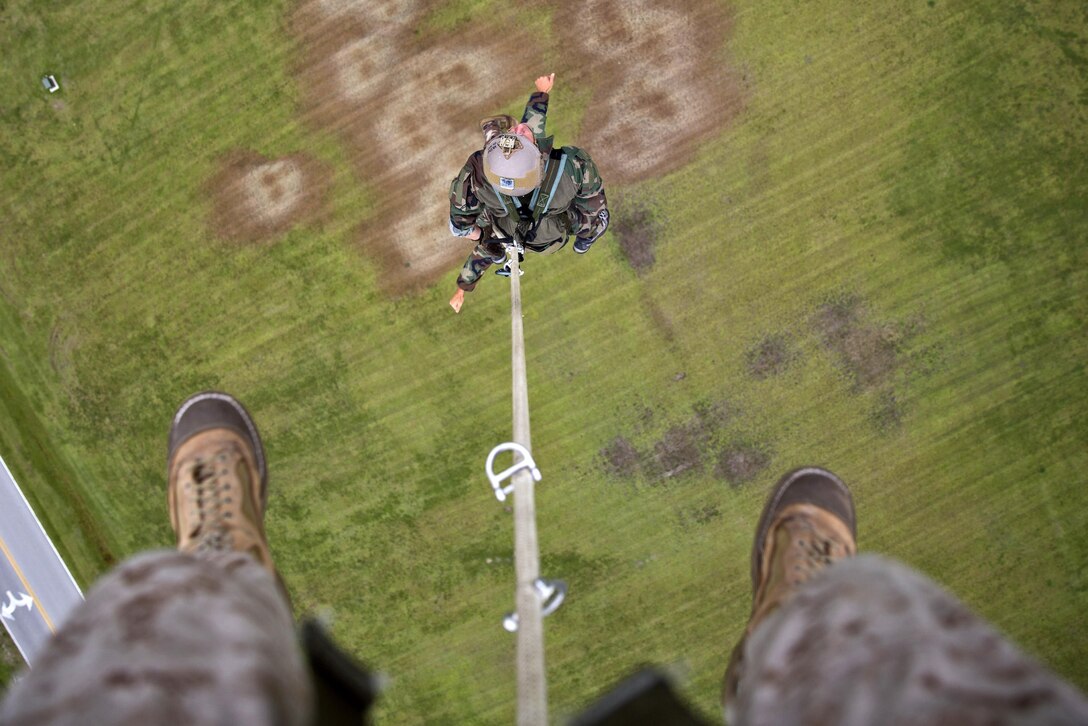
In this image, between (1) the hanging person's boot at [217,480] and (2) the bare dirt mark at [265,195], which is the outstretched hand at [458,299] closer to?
(2) the bare dirt mark at [265,195]

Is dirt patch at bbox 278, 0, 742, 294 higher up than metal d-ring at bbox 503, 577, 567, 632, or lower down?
higher up

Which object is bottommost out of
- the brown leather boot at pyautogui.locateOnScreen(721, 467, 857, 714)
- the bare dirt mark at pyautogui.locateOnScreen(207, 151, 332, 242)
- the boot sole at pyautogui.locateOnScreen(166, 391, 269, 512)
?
the brown leather boot at pyautogui.locateOnScreen(721, 467, 857, 714)

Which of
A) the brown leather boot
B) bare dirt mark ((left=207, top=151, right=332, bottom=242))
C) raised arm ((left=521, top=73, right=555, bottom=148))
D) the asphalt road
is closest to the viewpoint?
the brown leather boot

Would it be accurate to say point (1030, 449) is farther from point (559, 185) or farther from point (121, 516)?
point (121, 516)

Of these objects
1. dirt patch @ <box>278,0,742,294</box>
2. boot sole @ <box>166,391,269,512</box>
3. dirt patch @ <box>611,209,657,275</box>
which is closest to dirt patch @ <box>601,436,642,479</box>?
dirt patch @ <box>611,209,657,275</box>

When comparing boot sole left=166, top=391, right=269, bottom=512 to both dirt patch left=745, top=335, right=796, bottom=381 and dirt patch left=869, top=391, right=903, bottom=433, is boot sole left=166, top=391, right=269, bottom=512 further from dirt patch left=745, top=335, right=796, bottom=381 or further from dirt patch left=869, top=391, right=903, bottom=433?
dirt patch left=869, top=391, right=903, bottom=433

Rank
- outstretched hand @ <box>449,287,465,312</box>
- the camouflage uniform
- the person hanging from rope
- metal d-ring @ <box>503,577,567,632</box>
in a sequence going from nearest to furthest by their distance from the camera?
metal d-ring @ <box>503,577,567,632</box>, the person hanging from rope, the camouflage uniform, outstretched hand @ <box>449,287,465,312</box>

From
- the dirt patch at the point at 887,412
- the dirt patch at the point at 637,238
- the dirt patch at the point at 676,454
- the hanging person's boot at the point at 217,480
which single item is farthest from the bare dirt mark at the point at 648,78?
the hanging person's boot at the point at 217,480

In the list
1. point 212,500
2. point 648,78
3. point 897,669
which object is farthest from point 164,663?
point 648,78
